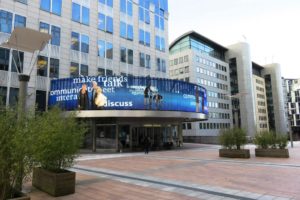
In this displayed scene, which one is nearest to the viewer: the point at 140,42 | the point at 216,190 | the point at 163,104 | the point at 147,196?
the point at 147,196

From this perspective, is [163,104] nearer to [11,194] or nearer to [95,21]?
[95,21]

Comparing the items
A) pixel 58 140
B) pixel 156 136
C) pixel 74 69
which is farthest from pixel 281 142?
pixel 74 69

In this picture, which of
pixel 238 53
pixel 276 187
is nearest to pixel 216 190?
pixel 276 187

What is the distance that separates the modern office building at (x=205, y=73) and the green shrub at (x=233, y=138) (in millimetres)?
54198

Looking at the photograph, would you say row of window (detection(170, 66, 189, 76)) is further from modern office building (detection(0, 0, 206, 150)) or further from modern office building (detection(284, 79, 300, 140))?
modern office building (detection(284, 79, 300, 140))

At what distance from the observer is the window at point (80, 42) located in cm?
3147

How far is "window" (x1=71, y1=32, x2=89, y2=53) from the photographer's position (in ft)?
103

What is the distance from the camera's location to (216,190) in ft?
29.6

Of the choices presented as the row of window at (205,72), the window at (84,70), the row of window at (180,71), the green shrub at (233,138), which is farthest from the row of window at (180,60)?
the green shrub at (233,138)

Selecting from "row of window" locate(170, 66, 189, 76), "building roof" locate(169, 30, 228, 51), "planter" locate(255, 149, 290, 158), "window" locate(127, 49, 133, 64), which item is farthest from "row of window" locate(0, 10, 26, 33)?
"building roof" locate(169, 30, 228, 51)

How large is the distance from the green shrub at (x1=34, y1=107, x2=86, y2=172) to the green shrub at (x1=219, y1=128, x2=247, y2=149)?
1342cm

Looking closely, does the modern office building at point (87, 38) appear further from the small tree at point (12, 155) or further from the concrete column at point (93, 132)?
the small tree at point (12, 155)

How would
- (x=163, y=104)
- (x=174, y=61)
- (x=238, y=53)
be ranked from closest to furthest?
(x=163, y=104) → (x=174, y=61) → (x=238, y=53)

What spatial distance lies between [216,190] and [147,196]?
237cm
